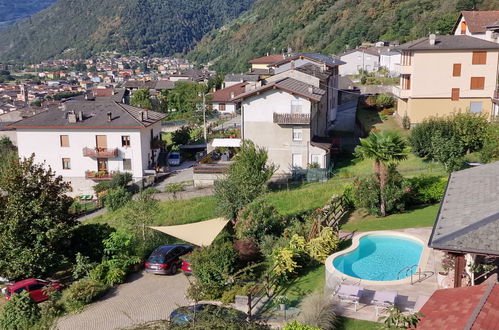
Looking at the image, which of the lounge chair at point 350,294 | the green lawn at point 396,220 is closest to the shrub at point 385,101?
the green lawn at point 396,220

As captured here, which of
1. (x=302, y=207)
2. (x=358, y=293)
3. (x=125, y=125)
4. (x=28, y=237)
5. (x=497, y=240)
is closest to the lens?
(x=497, y=240)

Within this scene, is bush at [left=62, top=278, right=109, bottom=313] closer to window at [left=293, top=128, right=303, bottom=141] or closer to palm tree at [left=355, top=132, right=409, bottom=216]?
palm tree at [left=355, top=132, right=409, bottom=216]

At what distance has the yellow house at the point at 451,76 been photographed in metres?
40.9

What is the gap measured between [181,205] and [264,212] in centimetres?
1243

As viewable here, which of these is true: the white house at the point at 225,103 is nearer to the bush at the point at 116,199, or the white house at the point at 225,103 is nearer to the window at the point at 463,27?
the window at the point at 463,27

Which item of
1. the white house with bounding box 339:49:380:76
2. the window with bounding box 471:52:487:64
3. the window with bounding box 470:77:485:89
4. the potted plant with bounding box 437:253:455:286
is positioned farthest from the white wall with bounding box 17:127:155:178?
the white house with bounding box 339:49:380:76

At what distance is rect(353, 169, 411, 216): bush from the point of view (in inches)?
1013

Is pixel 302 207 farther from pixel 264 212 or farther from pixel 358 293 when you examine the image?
pixel 358 293

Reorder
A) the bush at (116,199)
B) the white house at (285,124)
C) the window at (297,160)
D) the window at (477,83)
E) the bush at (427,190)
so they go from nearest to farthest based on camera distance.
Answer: the bush at (427,190), the bush at (116,199), the white house at (285,124), the window at (297,160), the window at (477,83)

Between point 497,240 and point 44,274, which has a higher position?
point 497,240

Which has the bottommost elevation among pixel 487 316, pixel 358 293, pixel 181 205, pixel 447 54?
pixel 181 205

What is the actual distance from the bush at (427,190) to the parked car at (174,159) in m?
28.2

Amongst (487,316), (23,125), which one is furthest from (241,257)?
(23,125)

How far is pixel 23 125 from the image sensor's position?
48125 millimetres
